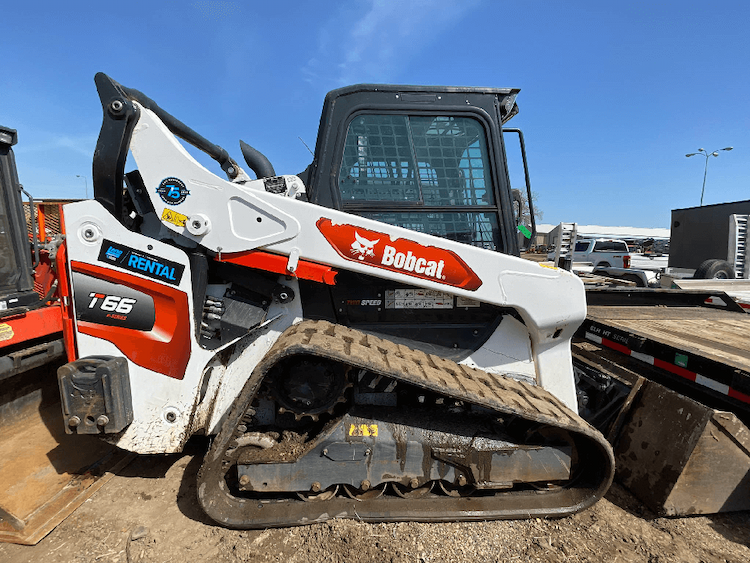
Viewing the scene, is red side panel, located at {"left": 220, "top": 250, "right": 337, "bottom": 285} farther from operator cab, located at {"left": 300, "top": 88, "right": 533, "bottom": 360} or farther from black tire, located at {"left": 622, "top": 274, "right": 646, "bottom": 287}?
black tire, located at {"left": 622, "top": 274, "right": 646, "bottom": 287}

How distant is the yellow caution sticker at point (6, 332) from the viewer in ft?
9.38

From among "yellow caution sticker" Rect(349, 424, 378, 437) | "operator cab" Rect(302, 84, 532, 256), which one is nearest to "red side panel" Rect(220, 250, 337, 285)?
"operator cab" Rect(302, 84, 532, 256)

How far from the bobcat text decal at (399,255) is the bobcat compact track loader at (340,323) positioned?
1cm

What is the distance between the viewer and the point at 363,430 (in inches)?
94.6

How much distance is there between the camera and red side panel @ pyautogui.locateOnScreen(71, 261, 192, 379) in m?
2.36

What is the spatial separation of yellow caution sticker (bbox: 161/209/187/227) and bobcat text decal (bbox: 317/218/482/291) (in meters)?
0.77

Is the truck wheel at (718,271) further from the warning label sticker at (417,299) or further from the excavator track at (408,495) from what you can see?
the warning label sticker at (417,299)

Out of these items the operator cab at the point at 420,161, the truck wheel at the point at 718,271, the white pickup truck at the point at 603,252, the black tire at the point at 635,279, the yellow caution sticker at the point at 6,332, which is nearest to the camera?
the operator cab at the point at 420,161

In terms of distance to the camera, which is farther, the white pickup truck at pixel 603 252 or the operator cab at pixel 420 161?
the white pickup truck at pixel 603 252

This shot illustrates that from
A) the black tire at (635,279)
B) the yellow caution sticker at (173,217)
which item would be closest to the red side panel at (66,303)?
the yellow caution sticker at (173,217)

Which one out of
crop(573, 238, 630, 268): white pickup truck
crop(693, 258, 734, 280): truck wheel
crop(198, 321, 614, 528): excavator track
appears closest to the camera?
crop(198, 321, 614, 528): excavator track

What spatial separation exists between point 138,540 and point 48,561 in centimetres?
42

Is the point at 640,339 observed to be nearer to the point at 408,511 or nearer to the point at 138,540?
the point at 408,511

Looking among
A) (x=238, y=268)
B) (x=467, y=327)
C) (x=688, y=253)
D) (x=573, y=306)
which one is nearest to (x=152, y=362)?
(x=238, y=268)
